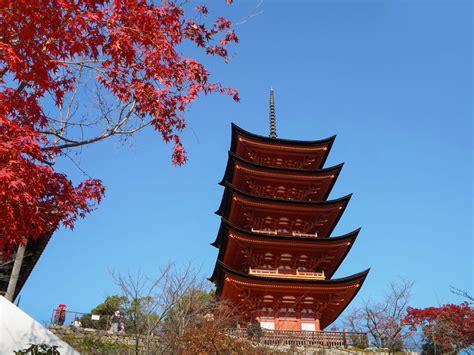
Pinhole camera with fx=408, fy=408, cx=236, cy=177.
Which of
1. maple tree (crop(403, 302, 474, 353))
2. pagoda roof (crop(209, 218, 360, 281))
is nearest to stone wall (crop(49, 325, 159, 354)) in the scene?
pagoda roof (crop(209, 218, 360, 281))

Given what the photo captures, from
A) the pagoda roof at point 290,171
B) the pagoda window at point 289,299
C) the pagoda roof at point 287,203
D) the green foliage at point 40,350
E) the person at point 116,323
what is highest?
the pagoda roof at point 290,171

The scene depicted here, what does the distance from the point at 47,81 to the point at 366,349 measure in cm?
1736

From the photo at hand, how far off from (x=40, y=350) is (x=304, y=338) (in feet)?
43.0

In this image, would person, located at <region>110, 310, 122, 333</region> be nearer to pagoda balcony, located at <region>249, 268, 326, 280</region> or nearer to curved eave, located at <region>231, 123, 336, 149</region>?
pagoda balcony, located at <region>249, 268, 326, 280</region>

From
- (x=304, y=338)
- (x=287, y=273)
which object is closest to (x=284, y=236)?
(x=287, y=273)

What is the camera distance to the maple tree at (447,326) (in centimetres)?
2736

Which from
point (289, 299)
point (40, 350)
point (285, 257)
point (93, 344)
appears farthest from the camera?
point (285, 257)

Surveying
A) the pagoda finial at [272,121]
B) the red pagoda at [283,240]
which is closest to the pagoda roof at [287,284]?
the red pagoda at [283,240]

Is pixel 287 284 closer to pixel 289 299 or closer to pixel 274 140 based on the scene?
pixel 289 299

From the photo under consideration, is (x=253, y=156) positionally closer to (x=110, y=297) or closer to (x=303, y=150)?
(x=303, y=150)

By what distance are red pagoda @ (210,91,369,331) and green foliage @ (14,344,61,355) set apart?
12.8m

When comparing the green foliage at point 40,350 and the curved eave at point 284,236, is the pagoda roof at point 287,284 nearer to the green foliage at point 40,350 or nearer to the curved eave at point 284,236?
the curved eave at point 284,236

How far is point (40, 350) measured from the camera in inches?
267

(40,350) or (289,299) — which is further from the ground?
(289,299)
